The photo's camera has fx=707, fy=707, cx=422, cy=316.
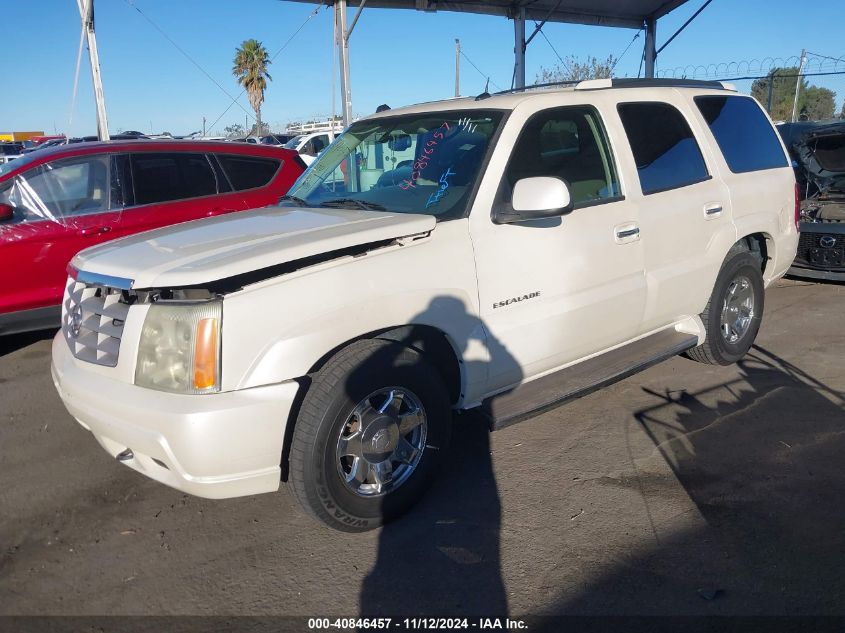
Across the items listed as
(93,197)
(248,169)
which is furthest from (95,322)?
(248,169)

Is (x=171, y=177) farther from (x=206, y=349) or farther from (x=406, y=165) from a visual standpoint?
(x=206, y=349)

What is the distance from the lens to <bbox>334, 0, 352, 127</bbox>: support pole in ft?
36.2

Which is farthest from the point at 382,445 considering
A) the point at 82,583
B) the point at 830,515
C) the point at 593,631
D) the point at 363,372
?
the point at 830,515

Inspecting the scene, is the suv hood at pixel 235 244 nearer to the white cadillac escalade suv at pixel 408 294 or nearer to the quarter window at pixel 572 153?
the white cadillac escalade suv at pixel 408 294

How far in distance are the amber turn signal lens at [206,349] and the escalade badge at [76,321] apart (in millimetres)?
882

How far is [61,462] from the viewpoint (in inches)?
163

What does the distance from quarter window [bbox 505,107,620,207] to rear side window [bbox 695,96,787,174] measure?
1243 millimetres

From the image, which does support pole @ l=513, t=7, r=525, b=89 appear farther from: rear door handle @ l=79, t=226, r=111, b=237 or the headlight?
the headlight

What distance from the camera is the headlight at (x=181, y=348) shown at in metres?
2.73

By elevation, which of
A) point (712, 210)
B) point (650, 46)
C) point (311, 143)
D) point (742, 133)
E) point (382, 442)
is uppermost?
point (650, 46)

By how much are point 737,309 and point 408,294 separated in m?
3.16

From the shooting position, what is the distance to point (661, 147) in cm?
454

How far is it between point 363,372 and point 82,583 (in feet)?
4.92

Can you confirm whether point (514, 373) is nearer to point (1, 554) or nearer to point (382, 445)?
point (382, 445)
